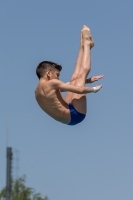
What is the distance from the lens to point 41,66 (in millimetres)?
14805

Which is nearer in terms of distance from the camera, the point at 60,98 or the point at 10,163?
the point at 60,98

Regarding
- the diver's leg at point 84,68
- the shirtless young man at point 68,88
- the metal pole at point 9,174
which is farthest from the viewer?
the metal pole at point 9,174

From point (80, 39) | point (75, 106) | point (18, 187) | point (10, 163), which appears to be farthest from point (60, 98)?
point (18, 187)

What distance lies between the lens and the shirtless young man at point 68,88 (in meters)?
14.8

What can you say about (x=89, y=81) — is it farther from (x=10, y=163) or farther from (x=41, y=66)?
(x=10, y=163)

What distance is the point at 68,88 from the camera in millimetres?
14578

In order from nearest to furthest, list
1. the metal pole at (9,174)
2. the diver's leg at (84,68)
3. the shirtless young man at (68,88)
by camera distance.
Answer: the shirtless young man at (68,88)
the diver's leg at (84,68)
the metal pole at (9,174)

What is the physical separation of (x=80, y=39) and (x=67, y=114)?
5.40ft

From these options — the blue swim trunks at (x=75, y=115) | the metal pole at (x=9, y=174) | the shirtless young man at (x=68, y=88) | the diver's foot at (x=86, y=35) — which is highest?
the metal pole at (x=9, y=174)

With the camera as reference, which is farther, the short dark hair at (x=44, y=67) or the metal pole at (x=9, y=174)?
the metal pole at (x=9, y=174)

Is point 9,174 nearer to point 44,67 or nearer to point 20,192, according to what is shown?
point 20,192

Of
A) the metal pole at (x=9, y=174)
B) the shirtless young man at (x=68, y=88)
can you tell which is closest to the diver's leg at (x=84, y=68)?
the shirtless young man at (x=68, y=88)

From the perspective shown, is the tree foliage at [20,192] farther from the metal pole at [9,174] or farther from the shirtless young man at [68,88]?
the shirtless young man at [68,88]

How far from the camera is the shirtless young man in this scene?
14750 mm
